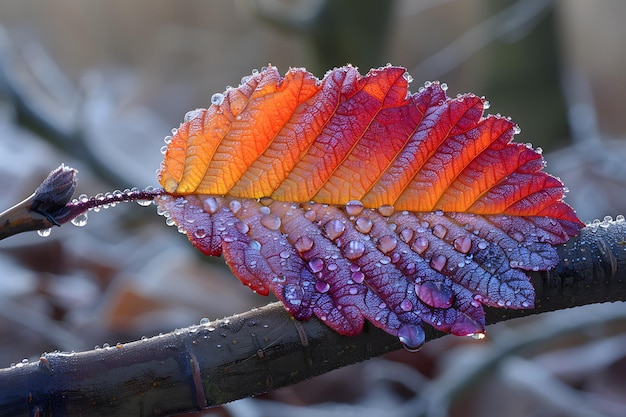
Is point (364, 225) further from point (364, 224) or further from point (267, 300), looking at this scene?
point (267, 300)

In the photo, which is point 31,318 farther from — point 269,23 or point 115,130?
point 115,130

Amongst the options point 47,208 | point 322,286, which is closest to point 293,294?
point 322,286

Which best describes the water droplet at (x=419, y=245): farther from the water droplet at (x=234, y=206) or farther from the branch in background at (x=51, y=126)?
the branch in background at (x=51, y=126)

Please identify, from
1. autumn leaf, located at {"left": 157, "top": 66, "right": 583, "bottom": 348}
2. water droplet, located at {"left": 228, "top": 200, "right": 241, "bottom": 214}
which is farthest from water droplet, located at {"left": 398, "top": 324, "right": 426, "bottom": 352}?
water droplet, located at {"left": 228, "top": 200, "right": 241, "bottom": 214}

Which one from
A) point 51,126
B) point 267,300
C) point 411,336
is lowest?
point 411,336

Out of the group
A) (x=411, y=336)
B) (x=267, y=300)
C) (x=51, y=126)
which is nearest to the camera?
(x=411, y=336)

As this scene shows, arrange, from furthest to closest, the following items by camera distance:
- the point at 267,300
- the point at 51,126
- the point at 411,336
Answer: the point at 267,300 < the point at 51,126 < the point at 411,336
